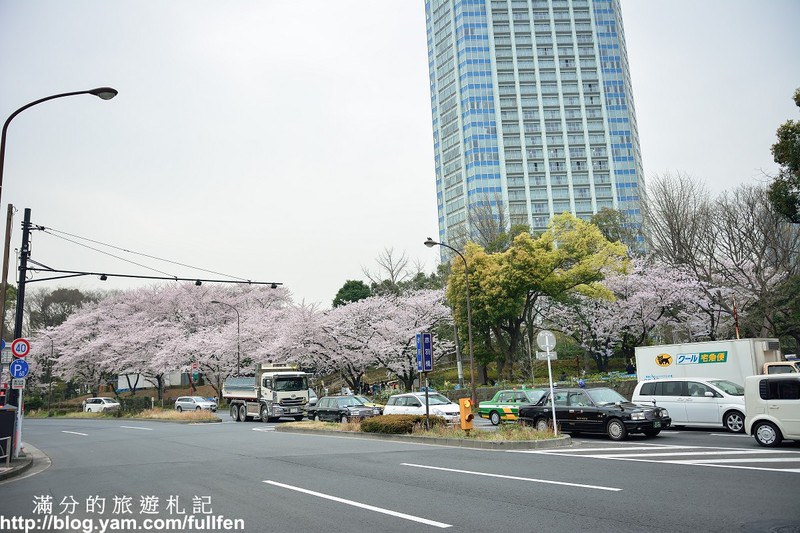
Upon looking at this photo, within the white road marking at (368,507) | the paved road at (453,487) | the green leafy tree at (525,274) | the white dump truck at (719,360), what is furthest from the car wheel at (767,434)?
the green leafy tree at (525,274)

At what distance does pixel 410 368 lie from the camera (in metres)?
45.3

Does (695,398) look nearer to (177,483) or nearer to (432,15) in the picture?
(177,483)

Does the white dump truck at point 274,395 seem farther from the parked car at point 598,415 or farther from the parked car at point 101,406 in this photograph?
the parked car at point 101,406

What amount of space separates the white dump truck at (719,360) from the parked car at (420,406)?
8.06 metres

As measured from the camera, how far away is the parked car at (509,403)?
72.3ft

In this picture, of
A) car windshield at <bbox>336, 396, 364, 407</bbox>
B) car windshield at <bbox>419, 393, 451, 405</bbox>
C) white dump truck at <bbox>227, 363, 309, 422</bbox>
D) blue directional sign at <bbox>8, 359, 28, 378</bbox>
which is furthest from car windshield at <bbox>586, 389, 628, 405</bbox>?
white dump truck at <bbox>227, 363, 309, 422</bbox>

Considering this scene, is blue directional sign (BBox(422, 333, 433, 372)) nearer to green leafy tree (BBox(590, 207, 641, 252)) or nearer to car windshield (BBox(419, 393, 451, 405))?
car windshield (BBox(419, 393, 451, 405))

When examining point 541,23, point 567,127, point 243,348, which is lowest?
point 243,348

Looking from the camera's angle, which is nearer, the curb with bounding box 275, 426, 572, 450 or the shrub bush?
the curb with bounding box 275, 426, 572, 450

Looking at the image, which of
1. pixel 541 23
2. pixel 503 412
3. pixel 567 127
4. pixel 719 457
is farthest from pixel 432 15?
pixel 719 457

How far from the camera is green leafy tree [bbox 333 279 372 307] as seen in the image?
66812 millimetres

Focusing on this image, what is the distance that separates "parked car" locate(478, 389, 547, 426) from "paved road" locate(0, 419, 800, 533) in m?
6.31

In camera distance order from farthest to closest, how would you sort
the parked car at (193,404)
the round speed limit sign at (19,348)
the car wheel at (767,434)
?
1. the parked car at (193,404)
2. the round speed limit sign at (19,348)
3. the car wheel at (767,434)

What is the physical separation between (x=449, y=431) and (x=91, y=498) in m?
10.1
